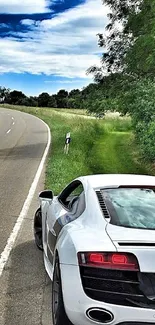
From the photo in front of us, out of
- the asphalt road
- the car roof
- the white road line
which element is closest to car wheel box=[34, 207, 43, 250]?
the asphalt road

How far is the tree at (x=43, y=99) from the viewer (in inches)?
4727

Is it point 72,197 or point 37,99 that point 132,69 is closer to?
point 72,197

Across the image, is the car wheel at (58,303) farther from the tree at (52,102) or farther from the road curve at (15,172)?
the tree at (52,102)

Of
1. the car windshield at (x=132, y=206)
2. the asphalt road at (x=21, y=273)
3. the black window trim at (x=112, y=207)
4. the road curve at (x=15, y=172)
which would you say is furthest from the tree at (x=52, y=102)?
the car windshield at (x=132, y=206)

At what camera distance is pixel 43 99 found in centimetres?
12094

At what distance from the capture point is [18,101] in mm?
129000

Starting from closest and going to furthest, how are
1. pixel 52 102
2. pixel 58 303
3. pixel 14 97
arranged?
pixel 58 303
pixel 52 102
pixel 14 97

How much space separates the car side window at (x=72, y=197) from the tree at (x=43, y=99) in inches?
4536

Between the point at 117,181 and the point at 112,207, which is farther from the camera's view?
the point at 117,181

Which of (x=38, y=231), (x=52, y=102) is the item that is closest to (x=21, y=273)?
(x=38, y=231)

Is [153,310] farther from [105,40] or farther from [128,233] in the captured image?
[105,40]

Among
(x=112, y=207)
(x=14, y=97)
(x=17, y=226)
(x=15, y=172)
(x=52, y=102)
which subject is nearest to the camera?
(x=112, y=207)

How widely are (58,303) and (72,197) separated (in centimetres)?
182

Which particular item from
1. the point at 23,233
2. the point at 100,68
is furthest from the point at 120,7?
the point at 23,233
